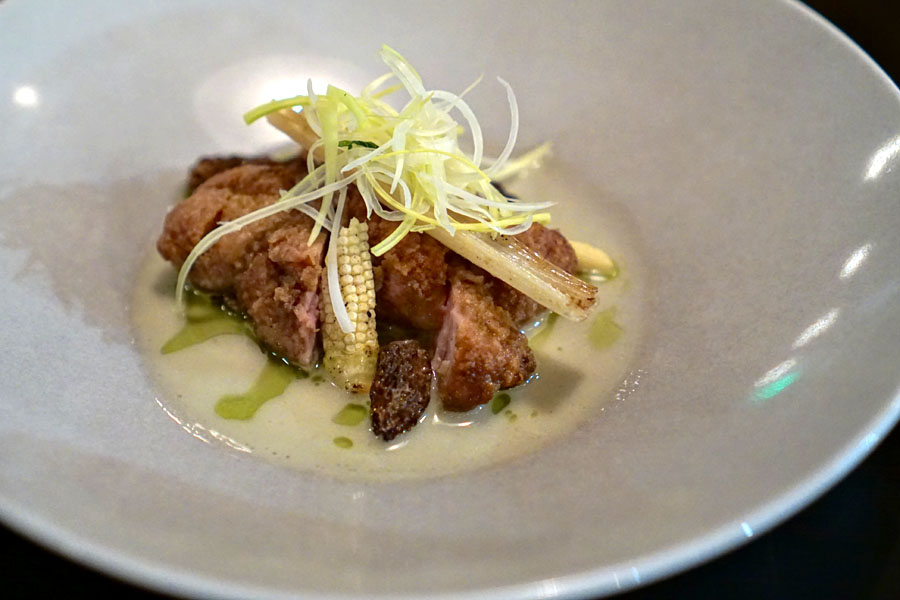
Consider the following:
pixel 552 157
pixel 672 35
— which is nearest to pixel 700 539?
pixel 552 157

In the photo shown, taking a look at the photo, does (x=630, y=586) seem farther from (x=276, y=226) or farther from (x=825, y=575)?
(x=276, y=226)

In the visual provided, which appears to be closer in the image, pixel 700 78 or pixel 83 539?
pixel 83 539

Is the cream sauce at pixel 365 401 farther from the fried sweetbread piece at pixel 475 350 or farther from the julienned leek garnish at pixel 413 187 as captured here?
the julienned leek garnish at pixel 413 187

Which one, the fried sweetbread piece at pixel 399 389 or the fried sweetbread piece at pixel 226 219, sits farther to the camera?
the fried sweetbread piece at pixel 226 219

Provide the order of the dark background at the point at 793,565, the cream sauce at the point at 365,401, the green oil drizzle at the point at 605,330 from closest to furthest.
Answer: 1. the dark background at the point at 793,565
2. the cream sauce at the point at 365,401
3. the green oil drizzle at the point at 605,330

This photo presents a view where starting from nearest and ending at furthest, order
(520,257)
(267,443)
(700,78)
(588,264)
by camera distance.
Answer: (267,443)
(520,257)
(588,264)
(700,78)

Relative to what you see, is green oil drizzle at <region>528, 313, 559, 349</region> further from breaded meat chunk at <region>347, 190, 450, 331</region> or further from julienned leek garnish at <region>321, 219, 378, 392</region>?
julienned leek garnish at <region>321, 219, 378, 392</region>

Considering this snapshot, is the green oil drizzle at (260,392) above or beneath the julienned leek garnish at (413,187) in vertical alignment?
beneath

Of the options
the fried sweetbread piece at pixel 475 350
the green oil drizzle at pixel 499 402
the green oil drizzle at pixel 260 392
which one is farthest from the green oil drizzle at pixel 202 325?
the green oil drizzle at pixel 499 402
